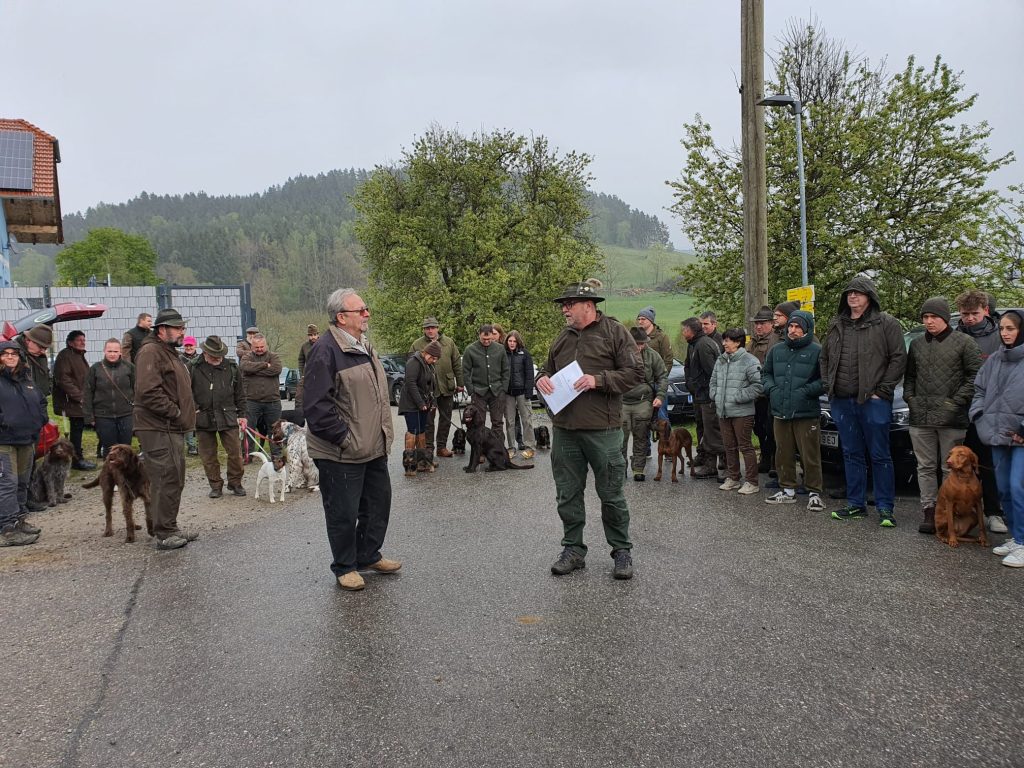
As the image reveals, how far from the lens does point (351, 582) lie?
512cm

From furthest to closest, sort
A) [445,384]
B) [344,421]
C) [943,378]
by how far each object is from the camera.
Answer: [445,384] → [943,378] → [344,421]

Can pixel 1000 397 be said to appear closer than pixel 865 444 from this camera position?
Yes

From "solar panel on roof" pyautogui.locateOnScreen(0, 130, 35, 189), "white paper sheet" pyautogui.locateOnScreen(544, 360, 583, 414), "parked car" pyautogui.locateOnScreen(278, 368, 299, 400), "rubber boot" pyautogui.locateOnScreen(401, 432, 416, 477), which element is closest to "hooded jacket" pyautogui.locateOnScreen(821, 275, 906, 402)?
"white paper sheet" pyautogui.locateOnScreen(544, 360, 583, 414)

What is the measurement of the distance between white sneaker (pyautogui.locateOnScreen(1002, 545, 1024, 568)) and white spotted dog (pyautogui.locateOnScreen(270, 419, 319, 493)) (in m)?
7.40

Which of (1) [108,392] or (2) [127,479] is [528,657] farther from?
(1) [108,392]

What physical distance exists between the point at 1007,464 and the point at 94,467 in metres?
12.0

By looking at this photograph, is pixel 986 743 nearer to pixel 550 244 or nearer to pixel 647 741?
pixel 647 741

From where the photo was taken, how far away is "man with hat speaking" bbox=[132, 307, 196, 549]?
6.35 metres

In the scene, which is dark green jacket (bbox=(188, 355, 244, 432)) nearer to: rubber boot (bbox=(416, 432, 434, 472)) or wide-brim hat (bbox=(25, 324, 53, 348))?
wide-brim hat (bbox=(25, 324, 53, 348))

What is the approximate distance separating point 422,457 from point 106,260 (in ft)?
231

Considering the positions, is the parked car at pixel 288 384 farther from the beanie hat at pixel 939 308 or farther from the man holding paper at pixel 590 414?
the beanie hat at pixel 939 308

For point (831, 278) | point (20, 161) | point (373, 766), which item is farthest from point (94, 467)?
point (831, 278)

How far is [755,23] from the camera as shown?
9.48 m

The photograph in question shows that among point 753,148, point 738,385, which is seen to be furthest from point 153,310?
point 738,385
